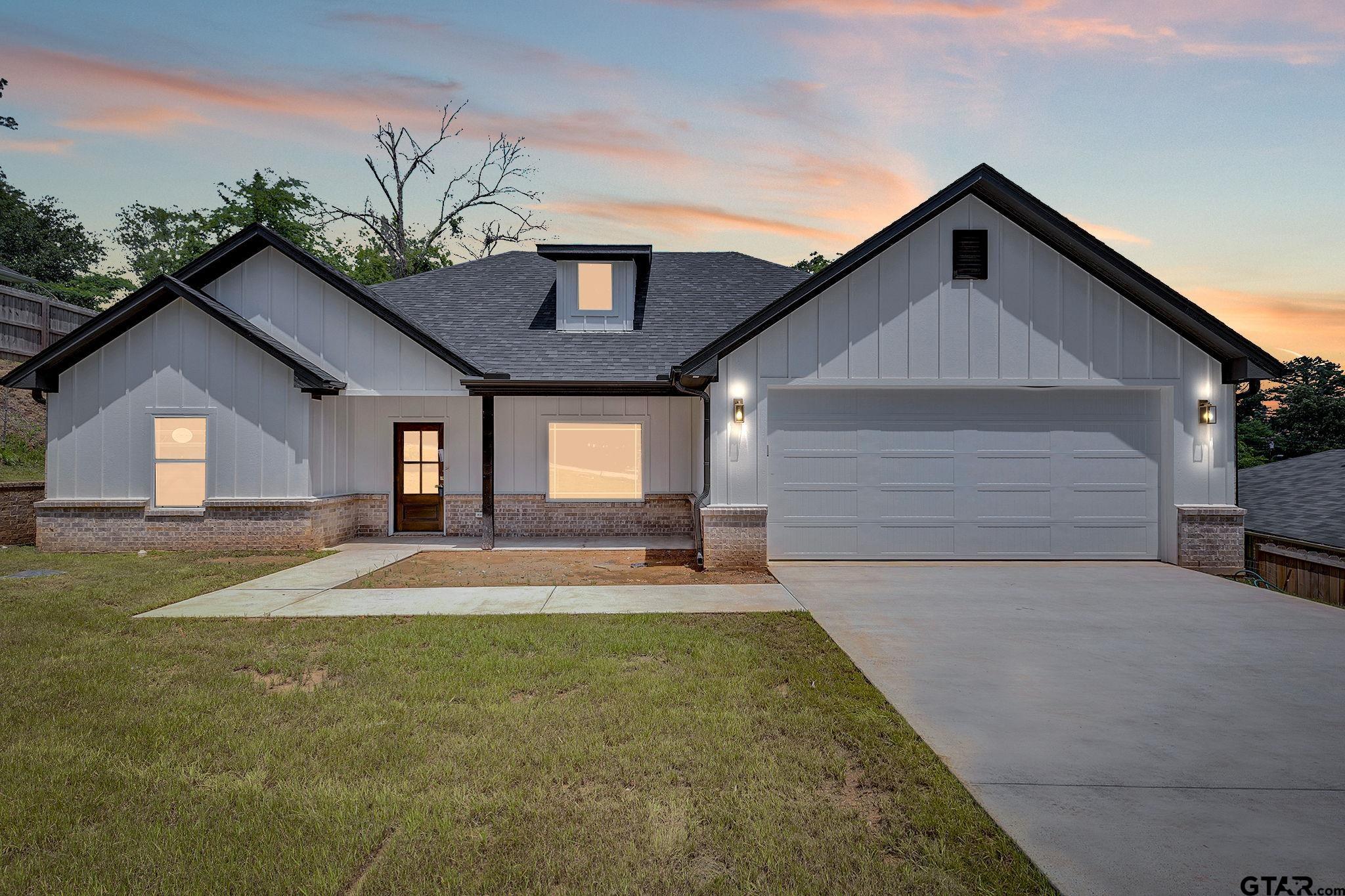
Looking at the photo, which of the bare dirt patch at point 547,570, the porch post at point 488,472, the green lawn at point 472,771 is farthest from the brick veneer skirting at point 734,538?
the porch post at point 488,472

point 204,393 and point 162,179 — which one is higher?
point 162,179

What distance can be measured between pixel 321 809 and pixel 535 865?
1297mm

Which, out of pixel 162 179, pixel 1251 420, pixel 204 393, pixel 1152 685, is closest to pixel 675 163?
pixel 204 393

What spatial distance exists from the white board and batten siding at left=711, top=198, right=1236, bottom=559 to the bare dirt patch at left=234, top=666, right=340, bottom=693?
6.16m

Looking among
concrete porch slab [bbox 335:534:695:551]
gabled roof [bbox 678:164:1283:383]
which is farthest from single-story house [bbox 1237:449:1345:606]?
concrete porch slab [bbox 335:534:695:551]

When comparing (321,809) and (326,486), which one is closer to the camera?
(321,809)

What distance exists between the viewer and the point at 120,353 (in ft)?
38.9

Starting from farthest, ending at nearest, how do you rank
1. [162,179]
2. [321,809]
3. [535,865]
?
1. [162,179]
2. [321,809]
3. [535,865]

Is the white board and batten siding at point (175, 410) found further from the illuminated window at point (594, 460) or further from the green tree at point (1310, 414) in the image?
the green tree at point (1310, 414)

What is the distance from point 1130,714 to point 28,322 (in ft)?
91.9

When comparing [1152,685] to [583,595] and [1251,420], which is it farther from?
[1251,420]

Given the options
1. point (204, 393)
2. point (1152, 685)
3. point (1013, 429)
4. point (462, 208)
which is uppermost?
point (462, 208)

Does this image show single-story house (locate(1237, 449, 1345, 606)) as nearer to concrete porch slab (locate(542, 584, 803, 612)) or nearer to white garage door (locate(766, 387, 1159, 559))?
white garage door (locate(766, 387, 1159, 559))

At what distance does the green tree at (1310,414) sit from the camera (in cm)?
3175
